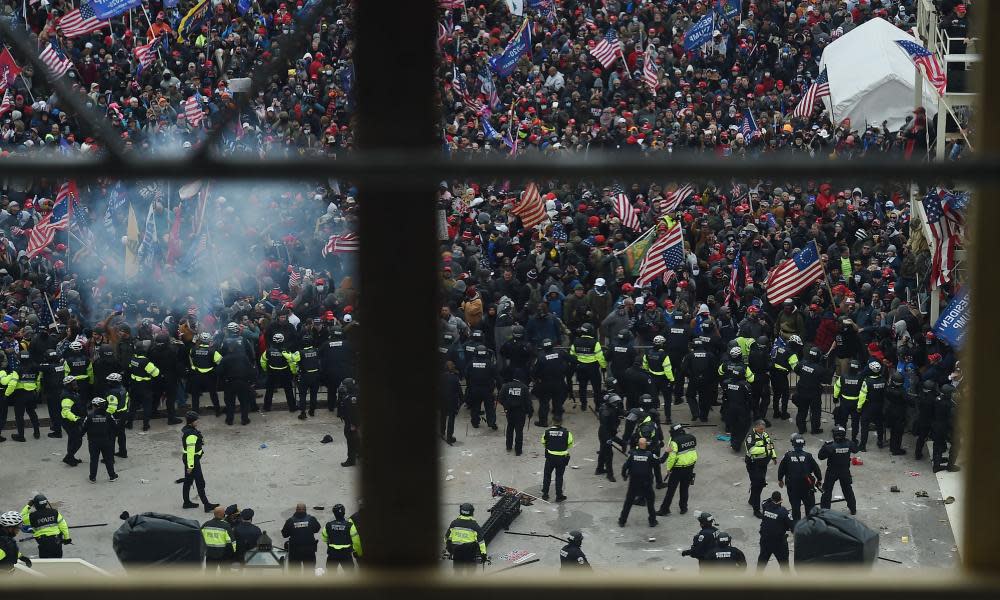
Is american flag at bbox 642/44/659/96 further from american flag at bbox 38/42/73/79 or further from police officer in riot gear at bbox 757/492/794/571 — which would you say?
police officer in riot gear at bbox 757/492/794/571

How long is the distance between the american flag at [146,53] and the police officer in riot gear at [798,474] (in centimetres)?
1746

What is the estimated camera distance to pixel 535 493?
→ 754 inches

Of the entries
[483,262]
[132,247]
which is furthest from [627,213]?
[132,247]

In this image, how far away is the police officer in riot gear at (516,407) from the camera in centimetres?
1969

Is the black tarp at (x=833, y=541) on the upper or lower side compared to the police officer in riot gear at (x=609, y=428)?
lower

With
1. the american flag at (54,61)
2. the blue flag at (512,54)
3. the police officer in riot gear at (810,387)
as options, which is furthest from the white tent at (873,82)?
the american flag at (54,61)

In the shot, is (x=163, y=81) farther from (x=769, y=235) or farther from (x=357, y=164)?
(x=357, y=164)

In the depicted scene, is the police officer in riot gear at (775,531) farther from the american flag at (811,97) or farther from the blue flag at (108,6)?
the blue flag at (108,6)

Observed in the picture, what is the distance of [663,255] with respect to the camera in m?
23.1

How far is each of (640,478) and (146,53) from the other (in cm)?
1656

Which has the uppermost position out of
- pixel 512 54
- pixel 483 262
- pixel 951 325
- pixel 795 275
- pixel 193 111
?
pixel 512 54

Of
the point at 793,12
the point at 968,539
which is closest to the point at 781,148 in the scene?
the point at 793,12

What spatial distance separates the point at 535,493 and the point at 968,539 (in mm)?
16375

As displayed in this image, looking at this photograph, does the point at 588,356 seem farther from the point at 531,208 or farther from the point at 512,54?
the point at 512,54
